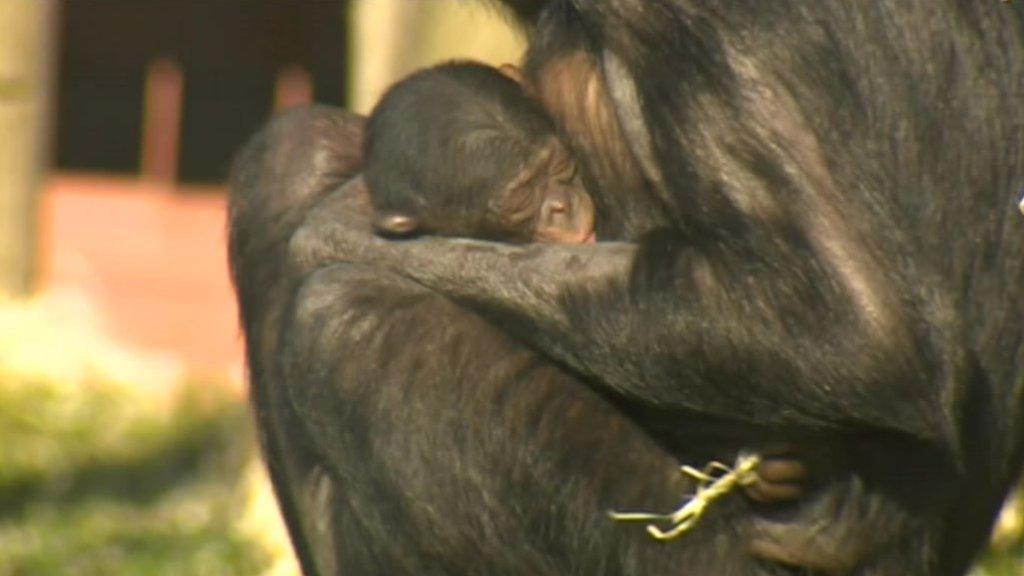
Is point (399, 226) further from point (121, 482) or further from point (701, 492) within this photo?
point (121, 482)

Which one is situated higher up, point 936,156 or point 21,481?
point 936,156

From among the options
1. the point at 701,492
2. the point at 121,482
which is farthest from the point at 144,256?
the point at 701,492

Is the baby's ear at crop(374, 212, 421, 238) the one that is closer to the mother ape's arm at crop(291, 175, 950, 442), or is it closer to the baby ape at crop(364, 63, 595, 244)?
the baby ape at crop(364, 63, 595, 244)

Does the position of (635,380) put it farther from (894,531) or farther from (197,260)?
(197,260)

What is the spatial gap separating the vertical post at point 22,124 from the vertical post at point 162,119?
155 cm

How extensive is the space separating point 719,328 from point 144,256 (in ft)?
21.3

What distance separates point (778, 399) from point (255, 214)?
1194mm

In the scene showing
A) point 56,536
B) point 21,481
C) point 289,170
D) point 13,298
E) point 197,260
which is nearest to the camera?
point 289,170

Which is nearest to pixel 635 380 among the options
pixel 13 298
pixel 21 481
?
pixel 21 481

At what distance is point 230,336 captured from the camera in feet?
30.8

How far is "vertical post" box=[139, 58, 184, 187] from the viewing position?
10.4 m

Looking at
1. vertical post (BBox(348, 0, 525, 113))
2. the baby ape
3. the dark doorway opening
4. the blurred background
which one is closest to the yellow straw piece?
the baby ape

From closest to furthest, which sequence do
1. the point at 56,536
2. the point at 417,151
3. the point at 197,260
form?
the point at 417,151 → the point at 56,536 → the point at 197,260

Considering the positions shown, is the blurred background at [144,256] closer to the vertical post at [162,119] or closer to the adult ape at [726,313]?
the vertical post at [162,119]
